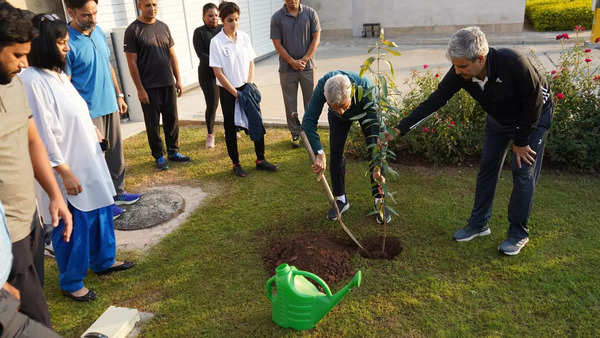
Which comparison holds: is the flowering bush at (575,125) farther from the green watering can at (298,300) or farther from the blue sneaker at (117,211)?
the blue sneaker at (117,211)

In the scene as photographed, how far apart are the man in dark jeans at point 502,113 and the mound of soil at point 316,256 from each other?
41.6 inches

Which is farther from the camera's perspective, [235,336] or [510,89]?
[510,89]

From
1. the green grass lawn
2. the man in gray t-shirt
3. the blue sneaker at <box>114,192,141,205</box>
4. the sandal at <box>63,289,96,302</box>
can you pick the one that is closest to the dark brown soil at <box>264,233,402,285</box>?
the green grass lawn

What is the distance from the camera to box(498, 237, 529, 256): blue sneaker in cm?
361

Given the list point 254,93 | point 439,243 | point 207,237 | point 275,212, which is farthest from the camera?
point 254,93

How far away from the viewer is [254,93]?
5.15 m

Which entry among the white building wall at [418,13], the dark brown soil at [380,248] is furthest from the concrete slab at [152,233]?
the white building wall at [418,13]

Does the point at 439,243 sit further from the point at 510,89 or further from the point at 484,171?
the point at 510,89

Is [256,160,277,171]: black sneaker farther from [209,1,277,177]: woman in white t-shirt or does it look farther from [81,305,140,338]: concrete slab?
[81,305,140,338]: concrete slab

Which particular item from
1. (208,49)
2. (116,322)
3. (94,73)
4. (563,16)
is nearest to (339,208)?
(116,322)

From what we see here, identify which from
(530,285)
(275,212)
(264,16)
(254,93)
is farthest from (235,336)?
(264,16)

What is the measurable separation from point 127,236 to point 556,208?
4.16 metres

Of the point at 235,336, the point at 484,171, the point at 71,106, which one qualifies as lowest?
the point at 235,336

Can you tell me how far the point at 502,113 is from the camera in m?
3.39
